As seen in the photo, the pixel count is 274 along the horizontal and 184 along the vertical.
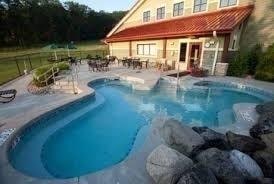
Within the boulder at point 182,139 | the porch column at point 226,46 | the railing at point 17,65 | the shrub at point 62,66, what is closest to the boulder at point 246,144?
the boulder at point 182,139

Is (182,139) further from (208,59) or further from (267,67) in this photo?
(208,59)

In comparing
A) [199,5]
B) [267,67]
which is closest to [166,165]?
[267,67]

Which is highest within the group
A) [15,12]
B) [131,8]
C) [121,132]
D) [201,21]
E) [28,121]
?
[15,12]

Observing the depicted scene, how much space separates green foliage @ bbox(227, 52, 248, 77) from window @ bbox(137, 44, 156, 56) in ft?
24.8

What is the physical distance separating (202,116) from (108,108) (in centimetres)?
424

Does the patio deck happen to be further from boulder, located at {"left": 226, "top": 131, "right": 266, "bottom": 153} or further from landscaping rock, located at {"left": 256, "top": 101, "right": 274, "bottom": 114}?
landscaping rock, located at {"left": 256, "top": 101, "right": 274, "bottom": 114}

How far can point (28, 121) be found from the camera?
617cm

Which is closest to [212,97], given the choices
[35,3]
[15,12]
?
[15,12]

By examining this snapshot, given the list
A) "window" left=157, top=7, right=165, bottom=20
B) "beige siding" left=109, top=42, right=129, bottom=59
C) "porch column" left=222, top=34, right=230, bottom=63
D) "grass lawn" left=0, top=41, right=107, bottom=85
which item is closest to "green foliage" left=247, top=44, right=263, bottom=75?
"porch column" left=222, top=34, right=230, bottom=63

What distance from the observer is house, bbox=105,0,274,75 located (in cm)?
1206

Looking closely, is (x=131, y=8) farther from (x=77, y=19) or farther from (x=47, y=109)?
(x=77, y=19)

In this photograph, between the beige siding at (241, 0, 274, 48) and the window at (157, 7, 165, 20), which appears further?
the window at (157, 7, 165, 20)

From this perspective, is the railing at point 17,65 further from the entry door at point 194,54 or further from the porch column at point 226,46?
the porch column at point 226,46

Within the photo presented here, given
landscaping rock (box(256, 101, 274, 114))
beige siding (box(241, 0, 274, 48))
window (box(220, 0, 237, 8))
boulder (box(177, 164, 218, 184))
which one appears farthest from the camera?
window (box(220, 0, 237, 8))
